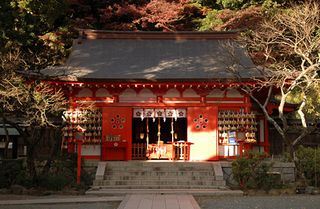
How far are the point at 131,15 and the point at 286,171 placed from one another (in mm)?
17695

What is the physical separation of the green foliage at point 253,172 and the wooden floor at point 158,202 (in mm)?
2443

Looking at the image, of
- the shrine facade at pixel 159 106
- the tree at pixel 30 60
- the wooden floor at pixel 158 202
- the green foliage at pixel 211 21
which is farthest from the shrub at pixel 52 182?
the green foliage at pixel 211 21

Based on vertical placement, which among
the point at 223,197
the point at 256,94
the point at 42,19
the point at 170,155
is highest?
the point at 42,19

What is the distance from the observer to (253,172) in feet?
44.1

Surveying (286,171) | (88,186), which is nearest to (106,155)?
(88,186)

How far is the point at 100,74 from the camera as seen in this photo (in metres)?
16.5

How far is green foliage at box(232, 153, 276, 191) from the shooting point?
522 inches

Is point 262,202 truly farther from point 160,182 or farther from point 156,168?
point 156,168

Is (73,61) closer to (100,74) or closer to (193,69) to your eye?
(100,74)

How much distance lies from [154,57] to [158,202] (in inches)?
392

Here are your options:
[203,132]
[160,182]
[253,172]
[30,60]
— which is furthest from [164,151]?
[30,60]

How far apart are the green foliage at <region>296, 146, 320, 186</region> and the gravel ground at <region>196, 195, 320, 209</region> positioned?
4.93 feet

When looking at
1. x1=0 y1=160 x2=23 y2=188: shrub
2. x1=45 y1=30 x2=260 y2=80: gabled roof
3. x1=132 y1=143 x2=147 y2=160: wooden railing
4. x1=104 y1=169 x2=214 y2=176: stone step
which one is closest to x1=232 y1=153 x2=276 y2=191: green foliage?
x1=104 y1=169 x2=214 y2=176: stone step

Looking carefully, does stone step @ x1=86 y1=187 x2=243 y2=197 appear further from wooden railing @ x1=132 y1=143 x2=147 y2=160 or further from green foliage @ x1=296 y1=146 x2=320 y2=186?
wooden railing @ x1=132 y1=143 x2=147 y2=160
